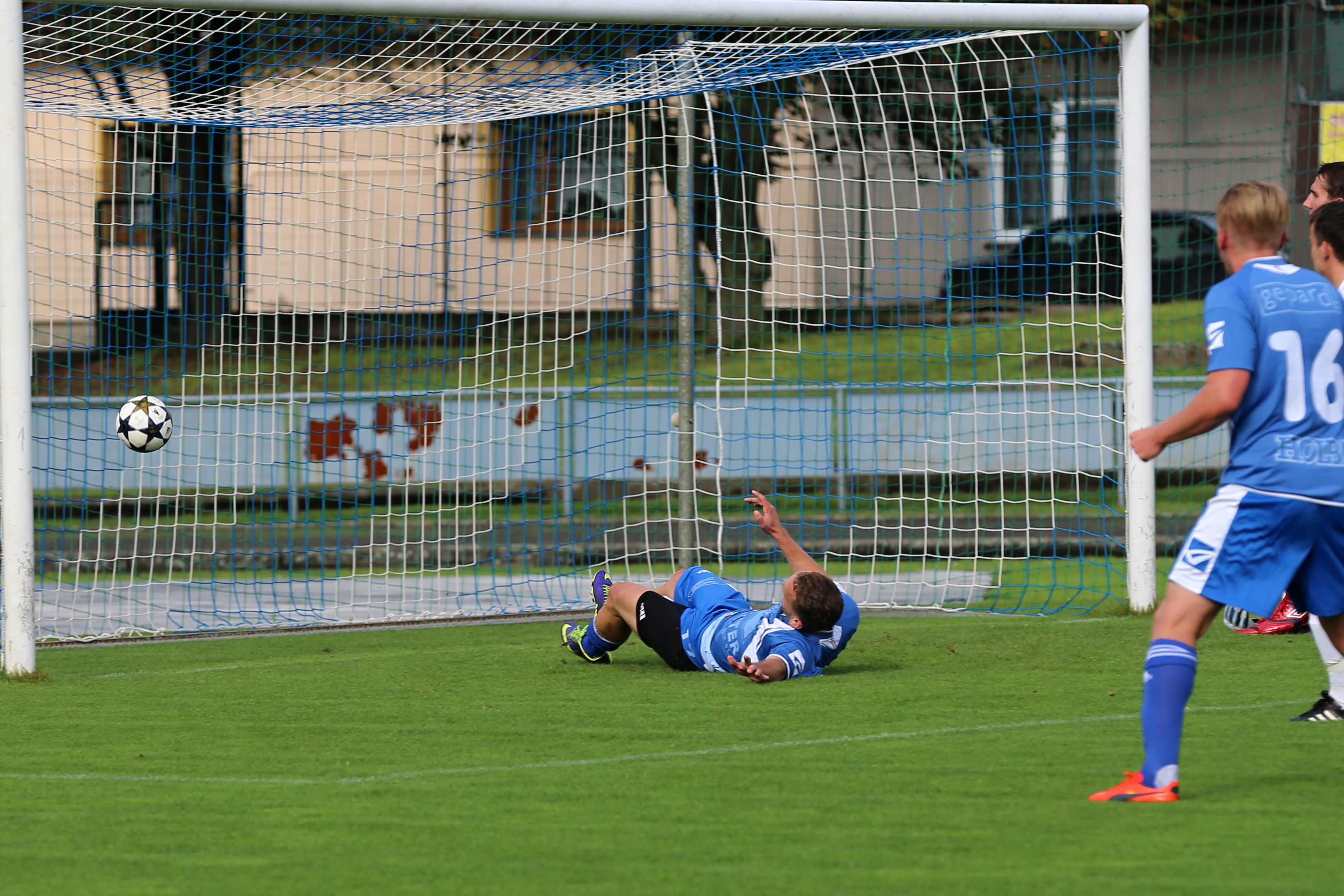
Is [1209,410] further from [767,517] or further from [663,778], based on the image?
[767,517]

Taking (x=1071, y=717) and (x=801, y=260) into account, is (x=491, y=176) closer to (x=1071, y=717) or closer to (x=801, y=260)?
(x=801, y=260)

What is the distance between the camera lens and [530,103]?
390 inches

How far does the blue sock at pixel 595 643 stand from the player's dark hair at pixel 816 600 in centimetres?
120

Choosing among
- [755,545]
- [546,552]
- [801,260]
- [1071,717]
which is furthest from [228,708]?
[801,260]

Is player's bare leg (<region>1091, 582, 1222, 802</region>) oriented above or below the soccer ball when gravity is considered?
below

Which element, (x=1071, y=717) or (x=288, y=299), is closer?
(x=1071, y=717)

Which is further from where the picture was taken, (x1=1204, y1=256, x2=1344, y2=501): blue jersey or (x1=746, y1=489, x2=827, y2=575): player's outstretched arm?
(x1=746, y1=489, x2=827, y2=575): player's outstretched arm

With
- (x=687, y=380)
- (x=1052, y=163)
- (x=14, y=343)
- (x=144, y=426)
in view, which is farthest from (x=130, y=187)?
(x=1052, y=163)

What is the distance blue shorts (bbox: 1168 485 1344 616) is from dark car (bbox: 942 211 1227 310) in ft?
22.0

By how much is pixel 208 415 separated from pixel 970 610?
282 inches

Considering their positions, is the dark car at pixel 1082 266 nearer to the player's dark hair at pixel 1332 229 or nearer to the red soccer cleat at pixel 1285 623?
the red soccer cleat at pixel 1285 623

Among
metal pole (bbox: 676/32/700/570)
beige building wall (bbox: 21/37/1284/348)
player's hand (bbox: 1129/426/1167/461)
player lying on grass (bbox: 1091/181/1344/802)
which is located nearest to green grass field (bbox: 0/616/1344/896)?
player lying on grass (bbox: 1091/181/1344/802)

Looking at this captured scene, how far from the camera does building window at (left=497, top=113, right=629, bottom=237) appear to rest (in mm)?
12375

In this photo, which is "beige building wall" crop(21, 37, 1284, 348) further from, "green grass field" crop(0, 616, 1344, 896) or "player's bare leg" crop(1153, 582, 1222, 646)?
"player's bare leg" crop(1153, 582, 1222, 646)
